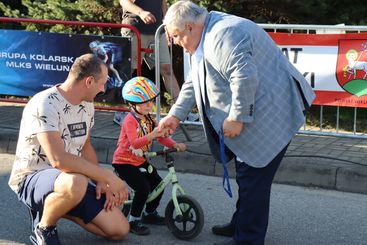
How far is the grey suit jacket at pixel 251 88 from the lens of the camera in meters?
3.71

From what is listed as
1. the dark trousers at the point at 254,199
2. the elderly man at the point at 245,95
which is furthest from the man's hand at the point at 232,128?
the dark trousers at the point at 254,199

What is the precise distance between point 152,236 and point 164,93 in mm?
3875

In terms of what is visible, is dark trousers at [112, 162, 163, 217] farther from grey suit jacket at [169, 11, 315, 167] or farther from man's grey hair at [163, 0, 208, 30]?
A: man's grey hair at [163, 0, 208, 30]

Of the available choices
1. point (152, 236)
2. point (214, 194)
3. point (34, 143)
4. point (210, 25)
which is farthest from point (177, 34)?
point (214, 194)

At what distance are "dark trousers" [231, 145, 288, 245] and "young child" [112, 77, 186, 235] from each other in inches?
27.1

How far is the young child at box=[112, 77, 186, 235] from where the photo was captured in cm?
459

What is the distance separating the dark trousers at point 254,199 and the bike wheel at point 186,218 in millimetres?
450

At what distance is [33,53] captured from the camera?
7.36m

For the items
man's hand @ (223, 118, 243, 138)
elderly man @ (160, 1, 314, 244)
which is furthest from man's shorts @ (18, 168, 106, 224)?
man's hand @ (223, 118, 243, 138)

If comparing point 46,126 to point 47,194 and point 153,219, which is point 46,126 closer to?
point 47,194

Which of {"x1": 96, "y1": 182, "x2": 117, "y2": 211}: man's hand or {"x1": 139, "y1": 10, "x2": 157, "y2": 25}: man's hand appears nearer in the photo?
{"x1": 96, "y1": 182, "x2": 117, "y2": 211}: man's hand

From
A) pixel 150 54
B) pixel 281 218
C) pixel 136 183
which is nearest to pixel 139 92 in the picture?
pixel 136 183

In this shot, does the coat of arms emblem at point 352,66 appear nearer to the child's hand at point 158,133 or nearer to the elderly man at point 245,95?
the elderly man at point 245,95

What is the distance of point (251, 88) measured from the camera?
373 centimetres
